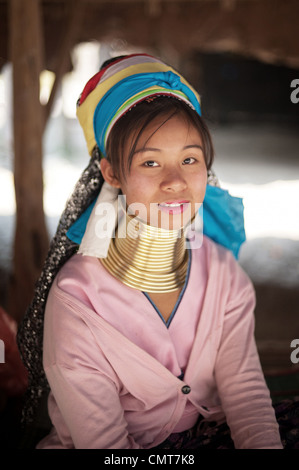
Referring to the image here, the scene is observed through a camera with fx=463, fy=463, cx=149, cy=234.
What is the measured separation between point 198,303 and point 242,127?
528 inches

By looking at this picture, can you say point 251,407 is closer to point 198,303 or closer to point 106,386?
point 198,303

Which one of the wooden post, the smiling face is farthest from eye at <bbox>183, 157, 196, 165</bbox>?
the wooden post

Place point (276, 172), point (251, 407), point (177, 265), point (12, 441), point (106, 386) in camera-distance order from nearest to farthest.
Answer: point (106, 386) < point (251, 407) < point (177, 265) < point (12, 441) < point (276, 172)

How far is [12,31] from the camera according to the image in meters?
3.01

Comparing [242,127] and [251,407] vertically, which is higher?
[242,127]

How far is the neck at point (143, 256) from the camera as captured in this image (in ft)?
5.40

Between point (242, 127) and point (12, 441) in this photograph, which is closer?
point (12, 441)

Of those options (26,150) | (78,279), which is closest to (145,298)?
(78,279)

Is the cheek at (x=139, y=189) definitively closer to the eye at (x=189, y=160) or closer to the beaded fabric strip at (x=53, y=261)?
the eye at (x=189, y=160)

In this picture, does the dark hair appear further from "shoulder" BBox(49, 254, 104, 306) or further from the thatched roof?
the thatched roof

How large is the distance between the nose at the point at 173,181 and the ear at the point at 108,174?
0.22m

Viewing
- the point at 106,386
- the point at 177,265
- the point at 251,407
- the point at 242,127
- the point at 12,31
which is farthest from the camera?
the point at 242,127

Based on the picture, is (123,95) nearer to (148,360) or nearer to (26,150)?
(148,360)

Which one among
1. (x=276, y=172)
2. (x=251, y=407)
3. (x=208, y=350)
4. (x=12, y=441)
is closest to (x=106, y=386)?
(x=208, y=350)
